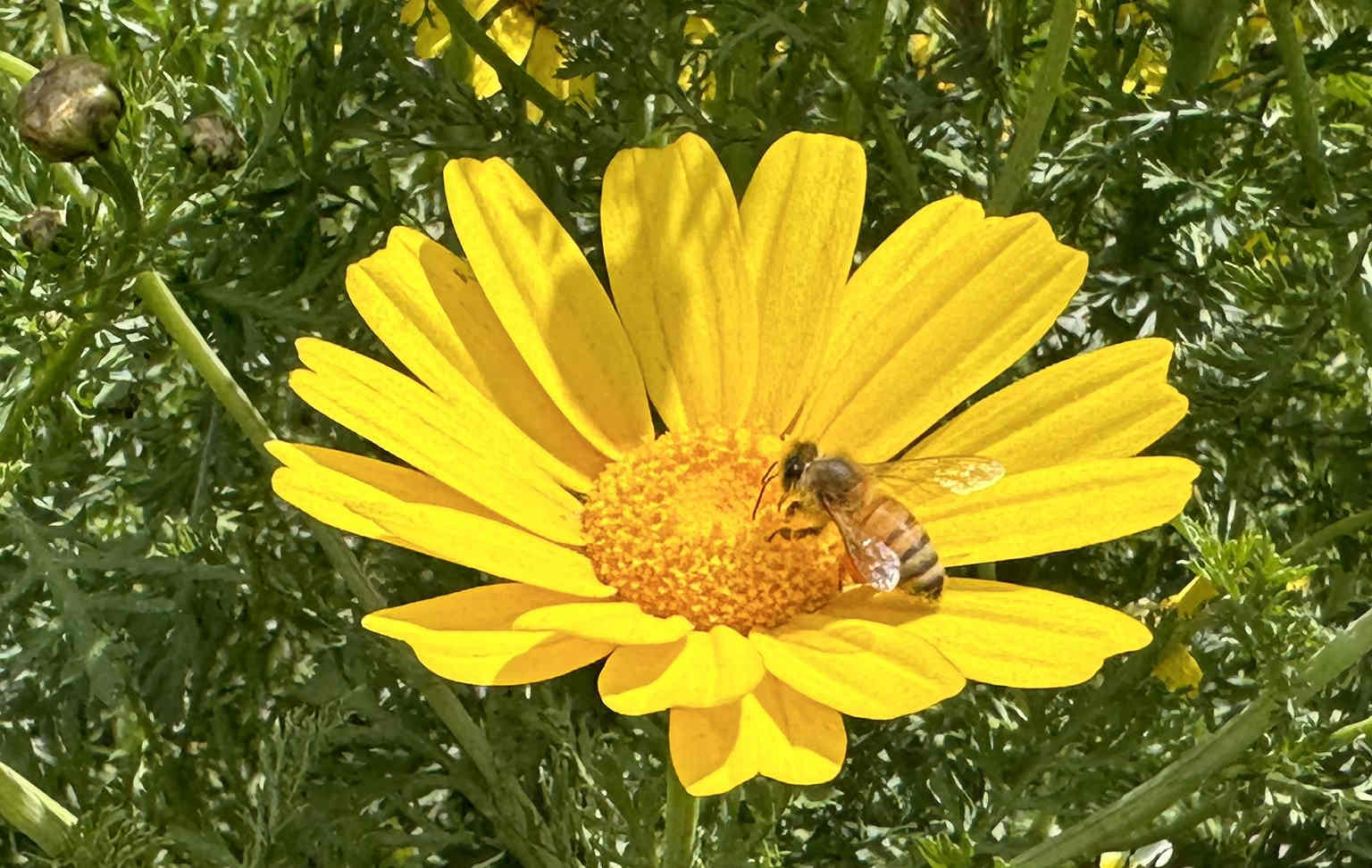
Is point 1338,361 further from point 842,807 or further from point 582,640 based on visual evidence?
point 582,640

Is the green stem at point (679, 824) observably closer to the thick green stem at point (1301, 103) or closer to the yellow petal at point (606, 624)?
the yellow petal at point (606, 624)

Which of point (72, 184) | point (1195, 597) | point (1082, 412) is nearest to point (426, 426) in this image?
point (1082, 412)

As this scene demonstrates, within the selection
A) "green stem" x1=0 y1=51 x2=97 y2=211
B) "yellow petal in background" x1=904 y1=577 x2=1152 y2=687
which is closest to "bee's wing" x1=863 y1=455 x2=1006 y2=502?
"yellow petal in background" x1=904 y1=577 x2=1152 y2=687

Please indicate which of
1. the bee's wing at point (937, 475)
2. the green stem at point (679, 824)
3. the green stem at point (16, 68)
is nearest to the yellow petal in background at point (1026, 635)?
the bee's wing at point (937, 475)

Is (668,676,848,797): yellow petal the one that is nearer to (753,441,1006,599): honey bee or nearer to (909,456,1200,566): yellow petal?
(753,441,1006,599): honey bee

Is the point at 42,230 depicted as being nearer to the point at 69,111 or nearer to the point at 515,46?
the point at 69,111

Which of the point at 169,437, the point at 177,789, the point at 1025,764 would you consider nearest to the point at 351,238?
the point at 169,437
